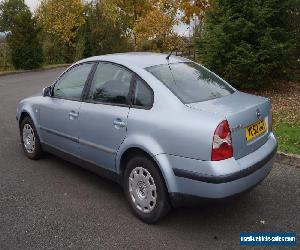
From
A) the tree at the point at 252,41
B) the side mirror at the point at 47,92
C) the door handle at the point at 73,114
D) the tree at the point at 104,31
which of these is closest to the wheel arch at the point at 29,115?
→ the side mirror at the point at 47,92

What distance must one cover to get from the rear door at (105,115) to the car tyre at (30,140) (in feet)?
4.50

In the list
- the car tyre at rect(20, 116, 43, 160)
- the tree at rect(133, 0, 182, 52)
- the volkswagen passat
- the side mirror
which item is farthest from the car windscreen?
the tree at rect(133, 0, 182, 52)

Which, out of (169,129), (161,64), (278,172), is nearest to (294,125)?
(278,172)

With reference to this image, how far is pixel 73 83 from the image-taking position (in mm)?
5527

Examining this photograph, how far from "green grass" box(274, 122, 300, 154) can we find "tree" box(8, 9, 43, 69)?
17.3 m

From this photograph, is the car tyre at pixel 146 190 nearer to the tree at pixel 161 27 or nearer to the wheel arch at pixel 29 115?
the wheel arch at pixel 29 115

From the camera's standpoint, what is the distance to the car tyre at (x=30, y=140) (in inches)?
245

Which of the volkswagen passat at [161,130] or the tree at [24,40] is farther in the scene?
the tree at [24,40]

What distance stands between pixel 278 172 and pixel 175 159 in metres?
2.31

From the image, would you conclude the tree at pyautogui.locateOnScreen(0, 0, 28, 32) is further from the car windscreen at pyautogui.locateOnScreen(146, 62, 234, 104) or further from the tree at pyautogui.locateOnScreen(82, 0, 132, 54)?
the car windscreen at pyautogui.locateOnScreen(146, 62, 234, 104)

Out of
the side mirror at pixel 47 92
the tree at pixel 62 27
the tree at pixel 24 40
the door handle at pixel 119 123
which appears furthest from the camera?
the tree at pixel 62 27

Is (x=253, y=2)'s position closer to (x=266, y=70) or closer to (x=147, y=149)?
(x=266, y=70)

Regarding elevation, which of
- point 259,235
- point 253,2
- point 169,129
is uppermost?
point 253,2

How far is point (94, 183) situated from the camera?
544cm
